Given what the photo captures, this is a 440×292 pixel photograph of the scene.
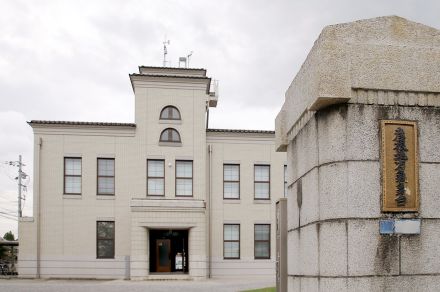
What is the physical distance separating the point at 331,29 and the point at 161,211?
24.6m

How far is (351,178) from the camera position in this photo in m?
5.59

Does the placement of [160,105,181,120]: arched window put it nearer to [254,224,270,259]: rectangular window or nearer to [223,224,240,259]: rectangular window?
[223,224,240,259]: rectangular window

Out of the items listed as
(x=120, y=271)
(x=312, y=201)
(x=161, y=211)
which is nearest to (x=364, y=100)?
(x=312, y=201)

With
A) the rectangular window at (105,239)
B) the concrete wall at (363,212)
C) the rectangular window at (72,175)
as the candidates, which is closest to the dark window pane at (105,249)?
the rectangular window at (105,239)

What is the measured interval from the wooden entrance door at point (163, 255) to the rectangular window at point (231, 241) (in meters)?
3.04

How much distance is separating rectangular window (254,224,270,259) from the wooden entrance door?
473 cm

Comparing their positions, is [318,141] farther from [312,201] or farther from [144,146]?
[144,146]

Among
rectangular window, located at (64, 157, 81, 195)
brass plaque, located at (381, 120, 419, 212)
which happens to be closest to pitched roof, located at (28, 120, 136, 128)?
rectangular window, located at (64, 157, 81, 195)

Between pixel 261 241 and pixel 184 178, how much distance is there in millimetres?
5492

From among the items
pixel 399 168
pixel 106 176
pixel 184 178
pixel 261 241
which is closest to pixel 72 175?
pixel 106 176

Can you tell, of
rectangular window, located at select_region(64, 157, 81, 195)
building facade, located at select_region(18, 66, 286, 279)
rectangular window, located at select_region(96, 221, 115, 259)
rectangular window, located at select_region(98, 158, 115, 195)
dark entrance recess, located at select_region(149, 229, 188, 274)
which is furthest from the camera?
dark entrance recess, located at select_region(149, 229, 188, 274)

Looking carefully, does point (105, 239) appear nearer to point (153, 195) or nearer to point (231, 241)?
point (153, 195)

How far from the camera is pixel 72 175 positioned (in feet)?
102

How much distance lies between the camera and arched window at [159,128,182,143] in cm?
3130
